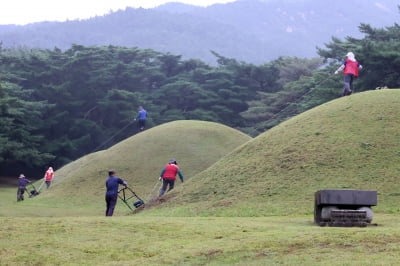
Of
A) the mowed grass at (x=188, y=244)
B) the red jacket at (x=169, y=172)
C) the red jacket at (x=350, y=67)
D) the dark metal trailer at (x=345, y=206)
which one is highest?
the red jacket at (x=350, y=67)

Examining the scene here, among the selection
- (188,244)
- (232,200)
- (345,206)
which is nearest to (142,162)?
(232,200)

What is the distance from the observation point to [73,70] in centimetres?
5900

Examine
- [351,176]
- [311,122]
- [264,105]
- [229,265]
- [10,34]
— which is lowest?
[229,265]

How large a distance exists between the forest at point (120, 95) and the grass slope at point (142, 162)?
1083cm

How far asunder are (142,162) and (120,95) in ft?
76.9

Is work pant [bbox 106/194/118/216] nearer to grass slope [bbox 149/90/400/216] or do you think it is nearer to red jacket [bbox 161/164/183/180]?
grass slope [bbox 149/90/400/216]

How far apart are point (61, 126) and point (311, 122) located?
3626cm

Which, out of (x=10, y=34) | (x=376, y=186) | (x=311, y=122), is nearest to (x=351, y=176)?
(x=376, y=186)

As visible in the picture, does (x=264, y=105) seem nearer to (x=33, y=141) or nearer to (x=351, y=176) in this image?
(x=33, y=141)

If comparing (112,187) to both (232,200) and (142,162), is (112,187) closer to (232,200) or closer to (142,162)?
(232,200)

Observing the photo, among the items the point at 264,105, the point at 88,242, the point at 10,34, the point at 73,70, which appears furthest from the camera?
the point at 10,34

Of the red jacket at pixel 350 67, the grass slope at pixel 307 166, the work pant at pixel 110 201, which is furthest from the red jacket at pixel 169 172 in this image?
the red jacket at pixel 350 67

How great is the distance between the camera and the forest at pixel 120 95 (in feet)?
155

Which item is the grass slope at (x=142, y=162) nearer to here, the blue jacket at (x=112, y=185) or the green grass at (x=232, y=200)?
the green grass at (x=232, y=200)
